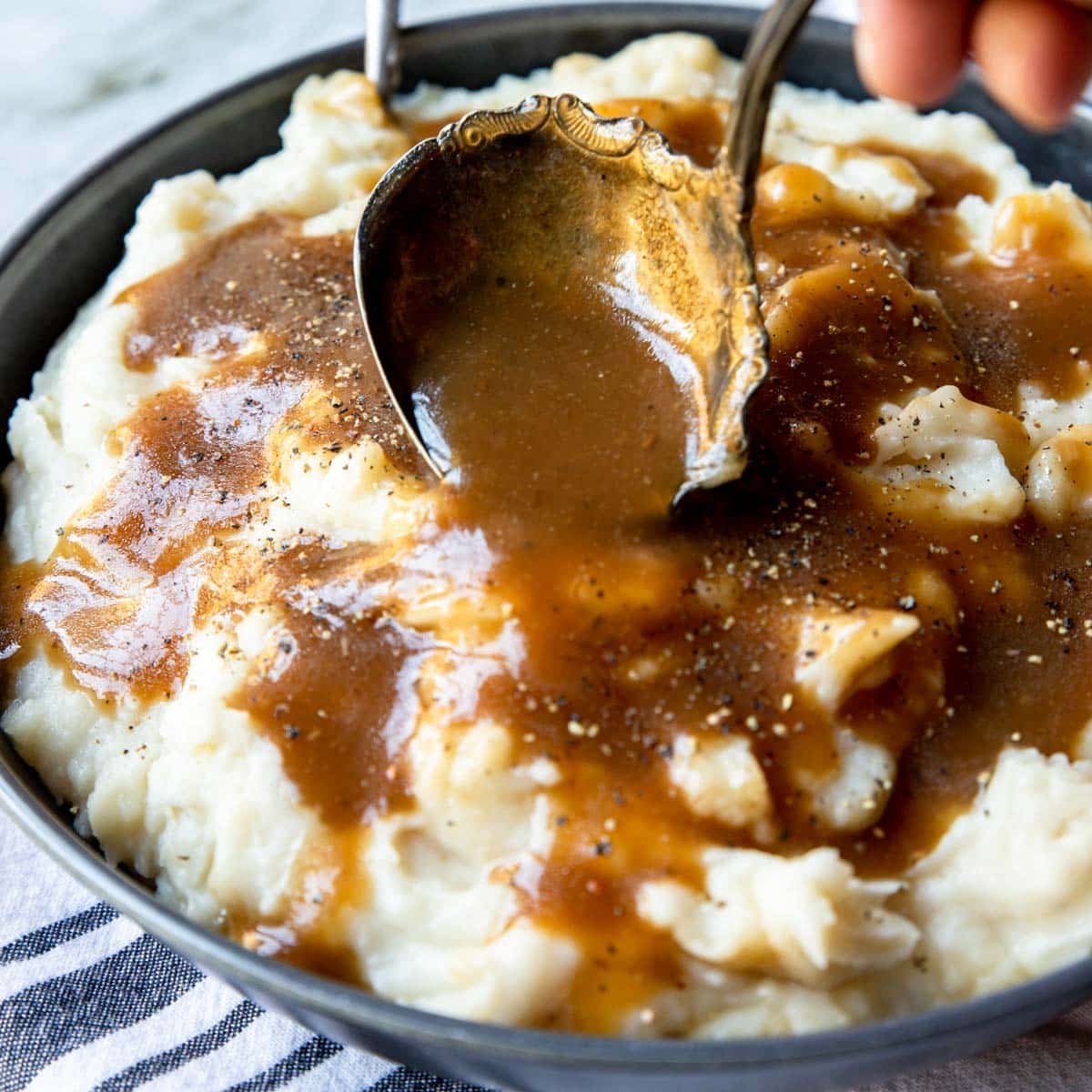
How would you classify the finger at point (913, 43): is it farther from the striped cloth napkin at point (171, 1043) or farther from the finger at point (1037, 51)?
the striped cloth napkin at point (171, 1043)

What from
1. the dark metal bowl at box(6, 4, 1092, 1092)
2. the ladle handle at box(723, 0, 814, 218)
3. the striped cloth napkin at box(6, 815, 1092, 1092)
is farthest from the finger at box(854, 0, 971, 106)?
the striped cloth napkin at box(6, 815, 1092, 1092)

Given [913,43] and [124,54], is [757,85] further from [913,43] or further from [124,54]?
[124,54]

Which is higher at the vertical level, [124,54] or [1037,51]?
[1037,51]

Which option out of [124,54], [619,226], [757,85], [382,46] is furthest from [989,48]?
[124,54]

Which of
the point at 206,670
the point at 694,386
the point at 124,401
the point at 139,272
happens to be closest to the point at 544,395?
the point at 694,386

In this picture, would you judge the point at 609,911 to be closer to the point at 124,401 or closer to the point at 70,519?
the point at 70,519

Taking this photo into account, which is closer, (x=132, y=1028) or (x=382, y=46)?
(x=132, y=1028)
